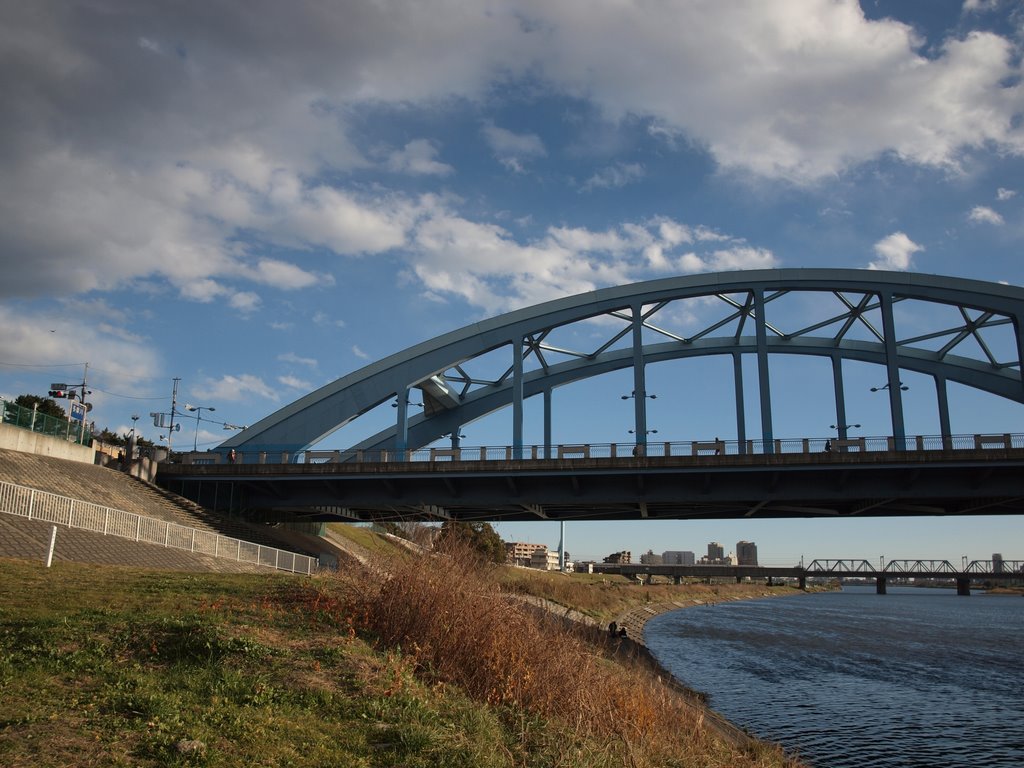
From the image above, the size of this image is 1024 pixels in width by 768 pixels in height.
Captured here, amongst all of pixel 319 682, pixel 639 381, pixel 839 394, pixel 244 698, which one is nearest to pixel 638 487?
pixel 639 381

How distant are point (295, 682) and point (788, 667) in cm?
2854

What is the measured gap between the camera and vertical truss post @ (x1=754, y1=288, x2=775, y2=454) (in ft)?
154

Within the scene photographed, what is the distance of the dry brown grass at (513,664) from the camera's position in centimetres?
1141

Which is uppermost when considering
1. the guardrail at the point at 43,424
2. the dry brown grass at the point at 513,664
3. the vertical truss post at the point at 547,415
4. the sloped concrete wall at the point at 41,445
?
the vertical truss post at the point at 547,415

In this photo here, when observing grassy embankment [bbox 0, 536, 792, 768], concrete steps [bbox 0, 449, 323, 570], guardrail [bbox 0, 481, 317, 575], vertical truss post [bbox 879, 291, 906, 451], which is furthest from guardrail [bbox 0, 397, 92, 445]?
vertical truss post [bbox 879, 291, 906, 451]

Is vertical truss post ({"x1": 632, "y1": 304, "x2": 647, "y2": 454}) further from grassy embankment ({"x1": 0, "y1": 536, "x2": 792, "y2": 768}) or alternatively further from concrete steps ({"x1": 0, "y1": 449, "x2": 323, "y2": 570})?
grassy embankment ({"x1": 0, "y1": 536, "x2": 792, "y2": 768})

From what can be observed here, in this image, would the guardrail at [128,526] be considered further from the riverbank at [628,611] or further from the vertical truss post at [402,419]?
the vertical truss post at [402,419]

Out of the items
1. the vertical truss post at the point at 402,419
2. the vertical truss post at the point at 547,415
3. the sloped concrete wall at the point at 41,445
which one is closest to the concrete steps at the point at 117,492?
the sloped concrete wall at the point at 41,445

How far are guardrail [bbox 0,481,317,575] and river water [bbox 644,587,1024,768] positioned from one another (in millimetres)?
16581

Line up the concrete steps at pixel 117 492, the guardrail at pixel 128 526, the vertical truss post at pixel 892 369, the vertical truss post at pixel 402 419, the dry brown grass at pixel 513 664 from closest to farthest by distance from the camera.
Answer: the dry brown grass at pixel 513 664
the guardrail at pixel 128 526
the concrete steps at pixel 117 492
the vertical truss post at pixel 892 369
the vertical truss post at pixel 402 419

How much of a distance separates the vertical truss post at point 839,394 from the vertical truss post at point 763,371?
655 cm

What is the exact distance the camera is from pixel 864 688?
28.0 metres

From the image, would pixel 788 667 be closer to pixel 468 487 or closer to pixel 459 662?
pixel 468 487

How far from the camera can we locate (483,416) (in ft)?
196
